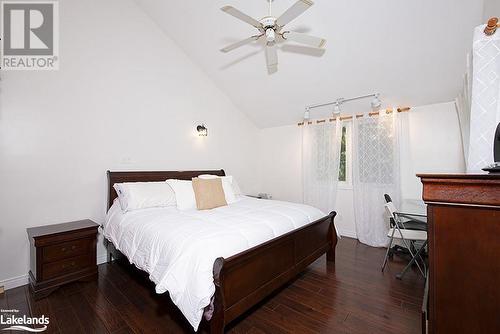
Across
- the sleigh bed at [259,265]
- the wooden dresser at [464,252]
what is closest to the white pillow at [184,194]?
the sleigh bed at [259,265]

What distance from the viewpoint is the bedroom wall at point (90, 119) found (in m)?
2.32

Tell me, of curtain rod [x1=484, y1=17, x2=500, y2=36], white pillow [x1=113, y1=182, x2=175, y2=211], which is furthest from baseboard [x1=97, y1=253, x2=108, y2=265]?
curtain rod [x1=484, y1=17, x2=500, y2=36]

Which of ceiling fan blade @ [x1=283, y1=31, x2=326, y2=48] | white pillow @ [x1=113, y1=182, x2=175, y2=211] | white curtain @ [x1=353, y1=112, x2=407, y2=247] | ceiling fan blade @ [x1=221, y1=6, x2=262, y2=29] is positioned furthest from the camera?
white curtain @ [x1=353, y1=112, x2=407, y2=247]

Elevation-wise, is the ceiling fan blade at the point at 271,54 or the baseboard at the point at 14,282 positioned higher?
the ceiling fan blade at the point at 271,54

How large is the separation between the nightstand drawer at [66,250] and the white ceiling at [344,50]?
3.16 metres

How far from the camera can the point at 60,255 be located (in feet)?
7.46

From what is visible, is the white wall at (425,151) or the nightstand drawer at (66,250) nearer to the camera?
the nightstand drawer at (66,250)

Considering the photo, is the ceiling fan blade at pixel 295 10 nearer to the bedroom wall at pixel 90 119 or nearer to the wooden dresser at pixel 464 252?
the wooden dresser at pixel 464 252

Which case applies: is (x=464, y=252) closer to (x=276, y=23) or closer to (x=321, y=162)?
(x=276, y=23)

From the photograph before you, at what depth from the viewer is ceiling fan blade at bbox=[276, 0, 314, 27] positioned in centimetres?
164

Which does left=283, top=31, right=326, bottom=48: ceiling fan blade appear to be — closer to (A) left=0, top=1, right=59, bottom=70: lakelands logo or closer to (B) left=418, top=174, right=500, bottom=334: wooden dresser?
(B) left=418, top=174, right=500, bottom=334: wooden dresser

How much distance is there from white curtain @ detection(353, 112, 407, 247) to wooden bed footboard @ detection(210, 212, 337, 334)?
1.34 metres

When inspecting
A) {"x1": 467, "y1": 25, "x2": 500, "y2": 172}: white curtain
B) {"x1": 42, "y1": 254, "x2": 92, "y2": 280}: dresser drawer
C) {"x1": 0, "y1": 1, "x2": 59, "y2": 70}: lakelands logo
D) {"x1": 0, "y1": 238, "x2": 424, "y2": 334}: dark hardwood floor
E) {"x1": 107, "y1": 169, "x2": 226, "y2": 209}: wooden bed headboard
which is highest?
{"x1": 0, "y1": 1, "x2": 59, "y2": 70}: lakelands logo

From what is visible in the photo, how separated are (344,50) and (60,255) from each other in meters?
3.94
